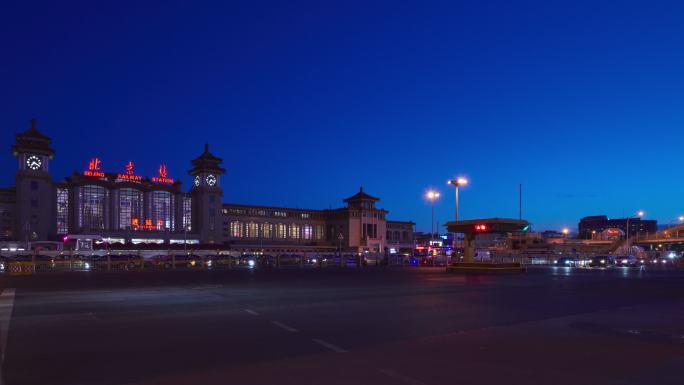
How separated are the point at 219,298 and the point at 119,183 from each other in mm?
101564

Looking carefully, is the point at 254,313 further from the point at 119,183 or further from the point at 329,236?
the point at 329,236

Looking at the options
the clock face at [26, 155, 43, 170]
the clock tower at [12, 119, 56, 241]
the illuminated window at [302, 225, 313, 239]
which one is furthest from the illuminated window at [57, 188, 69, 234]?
the illuminated window at [302, 225, 313, 239]

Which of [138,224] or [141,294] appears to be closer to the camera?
[141,294]

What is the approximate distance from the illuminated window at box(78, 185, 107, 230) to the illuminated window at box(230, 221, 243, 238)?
30091 millimetres

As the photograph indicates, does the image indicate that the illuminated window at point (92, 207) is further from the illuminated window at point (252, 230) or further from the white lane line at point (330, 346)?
the white lane line at point (330, 346)

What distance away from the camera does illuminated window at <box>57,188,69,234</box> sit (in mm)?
105812

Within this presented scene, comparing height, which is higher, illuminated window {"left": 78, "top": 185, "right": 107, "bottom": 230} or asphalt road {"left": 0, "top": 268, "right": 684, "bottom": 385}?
illuminated window {"left": 78, "top": 185, "right": 107, "bottom": 230}

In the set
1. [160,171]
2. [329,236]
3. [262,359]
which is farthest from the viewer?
[329,236]

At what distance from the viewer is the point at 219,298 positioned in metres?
19.1

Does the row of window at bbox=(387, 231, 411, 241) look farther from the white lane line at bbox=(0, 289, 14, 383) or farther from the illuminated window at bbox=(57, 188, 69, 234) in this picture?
the white lane line at bbox=(0, 289, 14, 383)

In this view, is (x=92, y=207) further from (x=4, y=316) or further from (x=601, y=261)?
(x=4, y=316)

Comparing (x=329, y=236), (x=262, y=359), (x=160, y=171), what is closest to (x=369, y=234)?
(x=329, y=236)

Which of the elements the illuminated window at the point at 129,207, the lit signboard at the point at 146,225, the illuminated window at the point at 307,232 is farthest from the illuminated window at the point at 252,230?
the illuminated window at the point at 129,207

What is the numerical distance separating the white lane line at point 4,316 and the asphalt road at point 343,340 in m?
0.07
